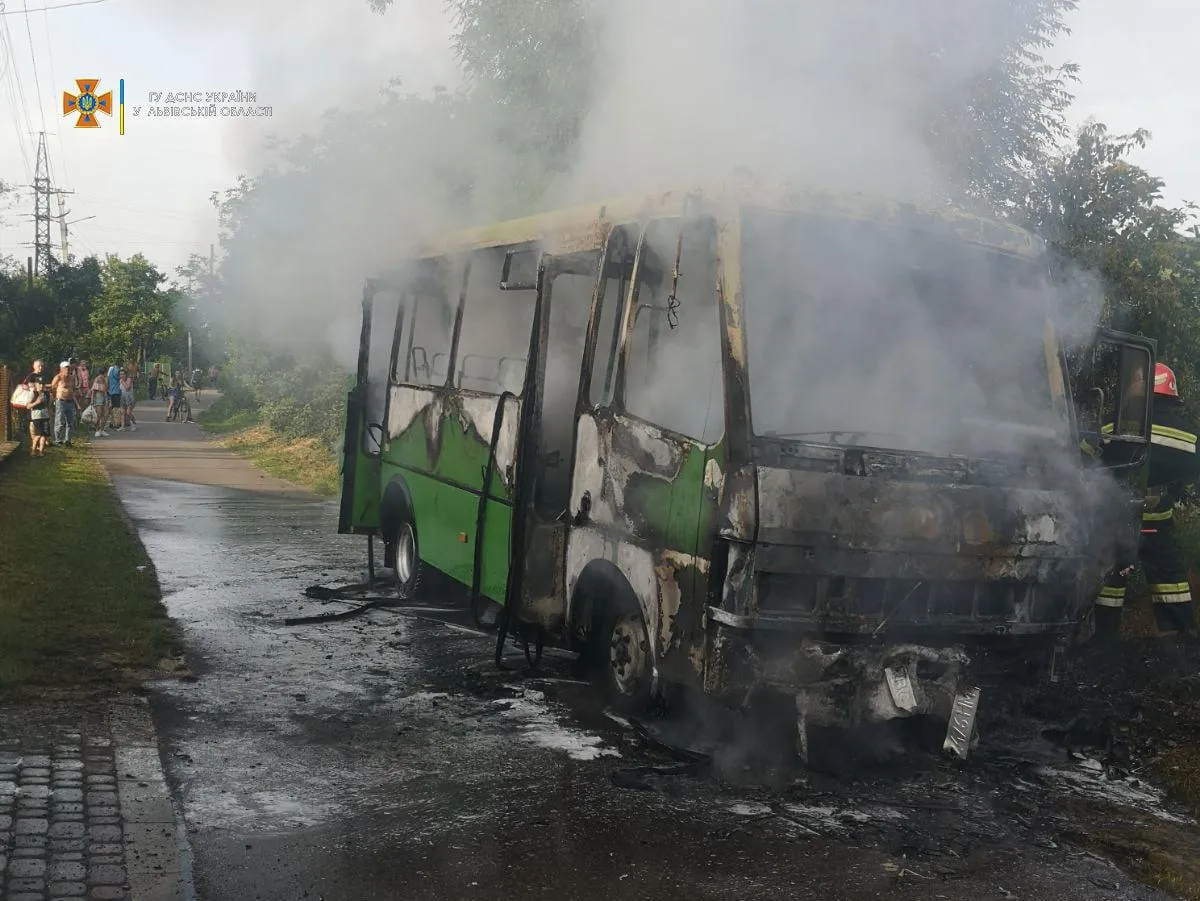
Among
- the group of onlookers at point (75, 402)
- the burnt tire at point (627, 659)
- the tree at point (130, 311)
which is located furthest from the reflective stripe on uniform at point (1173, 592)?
the tree at point (130, 311)

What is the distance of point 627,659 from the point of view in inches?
243

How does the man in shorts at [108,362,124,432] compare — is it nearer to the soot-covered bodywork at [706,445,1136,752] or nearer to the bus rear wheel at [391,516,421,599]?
the bus rear wheel at [391,516,421,599]

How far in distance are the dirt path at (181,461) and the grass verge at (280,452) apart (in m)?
0.29

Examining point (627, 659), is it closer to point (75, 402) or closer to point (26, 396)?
point (26, 396)

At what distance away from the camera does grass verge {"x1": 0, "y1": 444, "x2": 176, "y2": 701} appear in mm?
6770

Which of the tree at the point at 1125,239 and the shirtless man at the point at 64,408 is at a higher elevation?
the tree at the point at 1125,239

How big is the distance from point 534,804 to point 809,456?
1.86 metres

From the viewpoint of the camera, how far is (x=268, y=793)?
5.04m

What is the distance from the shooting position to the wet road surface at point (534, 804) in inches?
168

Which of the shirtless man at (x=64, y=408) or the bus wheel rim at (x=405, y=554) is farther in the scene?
the shirtless man at (x=64, y=408)

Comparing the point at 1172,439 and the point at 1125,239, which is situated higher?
the point at 1125,239

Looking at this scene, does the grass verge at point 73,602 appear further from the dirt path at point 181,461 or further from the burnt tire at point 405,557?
the dirt path at point 181,461

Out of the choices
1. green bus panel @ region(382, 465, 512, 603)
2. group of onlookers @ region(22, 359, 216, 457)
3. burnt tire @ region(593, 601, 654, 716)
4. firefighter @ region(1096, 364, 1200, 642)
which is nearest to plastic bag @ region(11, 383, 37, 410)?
group of onlookers @ region(22, 359, 216, 457)

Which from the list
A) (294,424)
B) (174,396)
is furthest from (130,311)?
(294,424)
